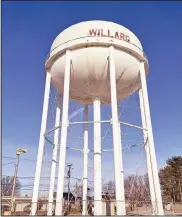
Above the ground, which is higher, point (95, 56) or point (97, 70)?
point (95, 56)

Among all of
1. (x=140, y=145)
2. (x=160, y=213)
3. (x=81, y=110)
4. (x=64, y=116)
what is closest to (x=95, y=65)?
(x=64, y=116)

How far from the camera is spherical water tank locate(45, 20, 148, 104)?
512 inches

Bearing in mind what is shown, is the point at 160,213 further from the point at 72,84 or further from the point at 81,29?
the point at 81,29

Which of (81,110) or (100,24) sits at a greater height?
(100,24)

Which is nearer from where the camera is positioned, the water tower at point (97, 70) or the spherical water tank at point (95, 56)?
the water tower at point (97, 70)

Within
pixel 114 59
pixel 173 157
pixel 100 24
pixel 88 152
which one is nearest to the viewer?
pixel 114 59

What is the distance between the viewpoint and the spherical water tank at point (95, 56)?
42.7 ft

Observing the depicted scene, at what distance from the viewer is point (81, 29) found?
540 inches

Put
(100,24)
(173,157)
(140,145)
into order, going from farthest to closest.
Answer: (173,157) < (140,145) < (100,24)

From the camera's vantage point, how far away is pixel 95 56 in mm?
12930

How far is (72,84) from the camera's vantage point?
46.8ft

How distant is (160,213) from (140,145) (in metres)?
4.42


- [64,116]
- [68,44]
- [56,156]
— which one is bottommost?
[56,156]

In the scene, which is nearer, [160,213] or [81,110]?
[160,213]
